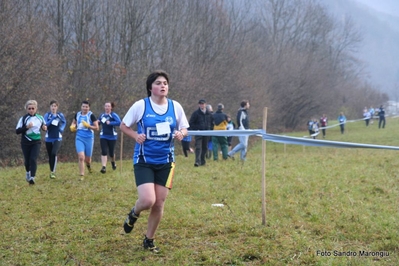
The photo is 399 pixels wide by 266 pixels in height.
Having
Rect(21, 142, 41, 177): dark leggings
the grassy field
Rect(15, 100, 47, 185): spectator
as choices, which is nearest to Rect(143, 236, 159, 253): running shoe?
the grassy field

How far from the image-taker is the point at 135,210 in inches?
235

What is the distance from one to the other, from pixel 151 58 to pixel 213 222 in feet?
88.7

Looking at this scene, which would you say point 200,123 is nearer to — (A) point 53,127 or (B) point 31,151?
(A) point 53,127

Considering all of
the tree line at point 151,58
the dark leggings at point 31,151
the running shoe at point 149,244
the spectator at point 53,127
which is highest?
the tree line at point 151,58

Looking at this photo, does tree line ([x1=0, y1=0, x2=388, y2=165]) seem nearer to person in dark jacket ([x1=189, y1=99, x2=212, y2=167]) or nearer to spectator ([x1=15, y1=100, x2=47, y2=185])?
person in dark jacket ([x1=189, y1=99, x2=212, y2=167])

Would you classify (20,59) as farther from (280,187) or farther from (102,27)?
(280,187)

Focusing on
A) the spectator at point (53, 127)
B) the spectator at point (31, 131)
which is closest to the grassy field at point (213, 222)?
the spectator at point (31, 131)

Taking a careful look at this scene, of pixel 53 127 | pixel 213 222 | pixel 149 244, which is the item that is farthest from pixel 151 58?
pixel 149 244

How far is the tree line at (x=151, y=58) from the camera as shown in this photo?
800 inches

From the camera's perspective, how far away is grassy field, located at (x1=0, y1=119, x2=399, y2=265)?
5.87m

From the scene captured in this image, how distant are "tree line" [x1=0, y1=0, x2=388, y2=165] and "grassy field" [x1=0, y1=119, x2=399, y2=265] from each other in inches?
349

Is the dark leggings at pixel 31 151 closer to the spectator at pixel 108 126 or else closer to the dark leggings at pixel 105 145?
the spectator at pixel 108 126

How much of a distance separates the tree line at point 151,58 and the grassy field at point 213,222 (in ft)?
29.1

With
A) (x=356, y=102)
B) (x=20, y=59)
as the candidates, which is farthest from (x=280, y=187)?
(x=356, y=102)
